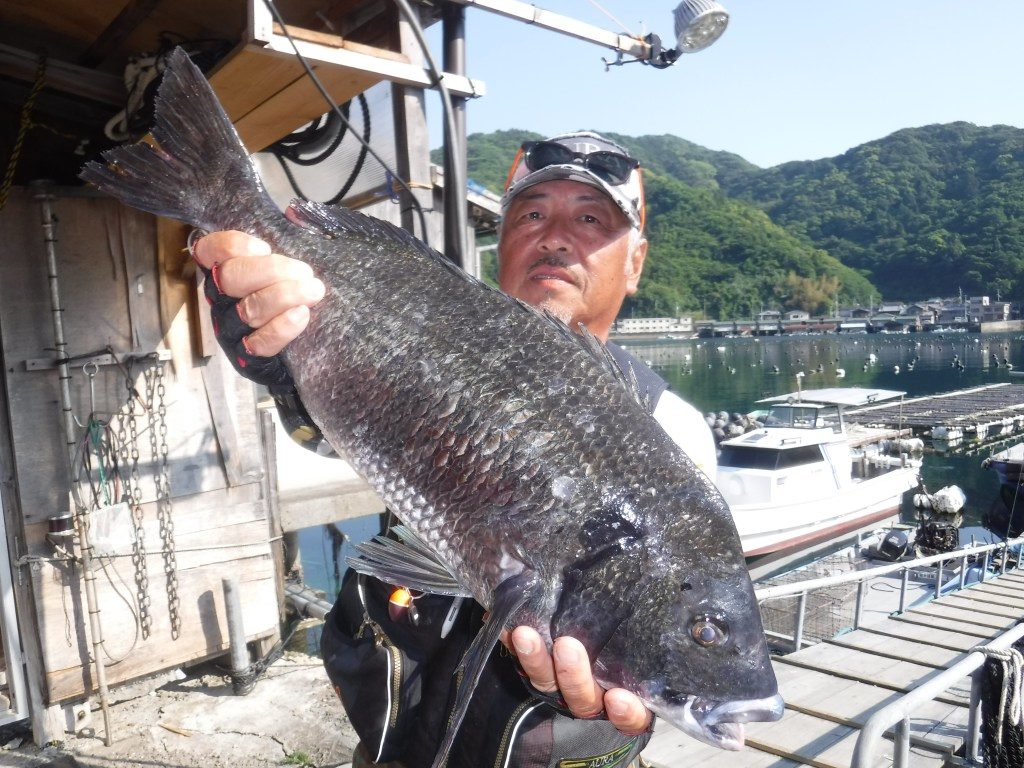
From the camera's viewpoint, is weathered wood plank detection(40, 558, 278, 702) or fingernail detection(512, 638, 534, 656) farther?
weathered wood plank detection(40, 558, 278, 702)

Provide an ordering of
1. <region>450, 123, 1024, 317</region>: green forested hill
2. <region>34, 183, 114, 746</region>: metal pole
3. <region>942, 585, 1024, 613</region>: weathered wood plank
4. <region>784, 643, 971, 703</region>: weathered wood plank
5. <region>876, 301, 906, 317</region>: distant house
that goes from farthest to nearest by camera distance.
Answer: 1. <region>876, 301, 906, 317</region>: distant house
2. <region>450, 123, 1024, 317</region>: green forested hill
3. <region>942, 585, 1024, 613</region>: weathered wood plank
4. <region>784, 643, 971, 703</region>: weathered wood plank
5. <region>34, 183, 114, 746</region>: metal pole

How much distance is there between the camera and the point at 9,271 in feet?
17.7

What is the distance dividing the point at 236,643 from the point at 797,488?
1821cm

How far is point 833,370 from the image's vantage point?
8356cm

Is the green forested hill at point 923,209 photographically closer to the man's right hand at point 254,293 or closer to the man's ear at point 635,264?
the man's ear at point 635,264

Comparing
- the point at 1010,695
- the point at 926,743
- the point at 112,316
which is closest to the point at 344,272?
the point at 112,316

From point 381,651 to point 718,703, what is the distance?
3.93 feet

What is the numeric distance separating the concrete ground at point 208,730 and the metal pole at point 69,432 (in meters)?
0.24

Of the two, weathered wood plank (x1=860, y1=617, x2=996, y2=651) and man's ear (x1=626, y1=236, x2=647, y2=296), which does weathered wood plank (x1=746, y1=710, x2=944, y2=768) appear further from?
man's ear (x1=626, y1=236, x2=647, y2=296)

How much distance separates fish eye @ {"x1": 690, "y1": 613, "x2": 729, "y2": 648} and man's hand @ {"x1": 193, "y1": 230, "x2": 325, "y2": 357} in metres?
1.50

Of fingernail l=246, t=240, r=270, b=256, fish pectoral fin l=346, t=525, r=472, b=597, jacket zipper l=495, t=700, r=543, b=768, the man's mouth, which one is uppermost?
fingernail l=246, t=240, r=270, b=256

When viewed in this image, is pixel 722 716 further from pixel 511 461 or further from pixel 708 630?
pixel 511 461

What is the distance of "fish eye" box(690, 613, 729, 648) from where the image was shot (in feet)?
6.01

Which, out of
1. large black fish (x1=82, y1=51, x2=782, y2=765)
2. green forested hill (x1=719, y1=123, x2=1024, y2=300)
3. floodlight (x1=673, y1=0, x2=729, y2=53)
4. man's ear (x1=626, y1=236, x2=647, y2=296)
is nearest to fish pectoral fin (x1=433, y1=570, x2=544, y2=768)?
large black fish (x1=82, y1=51, x2=782, y2=765)
